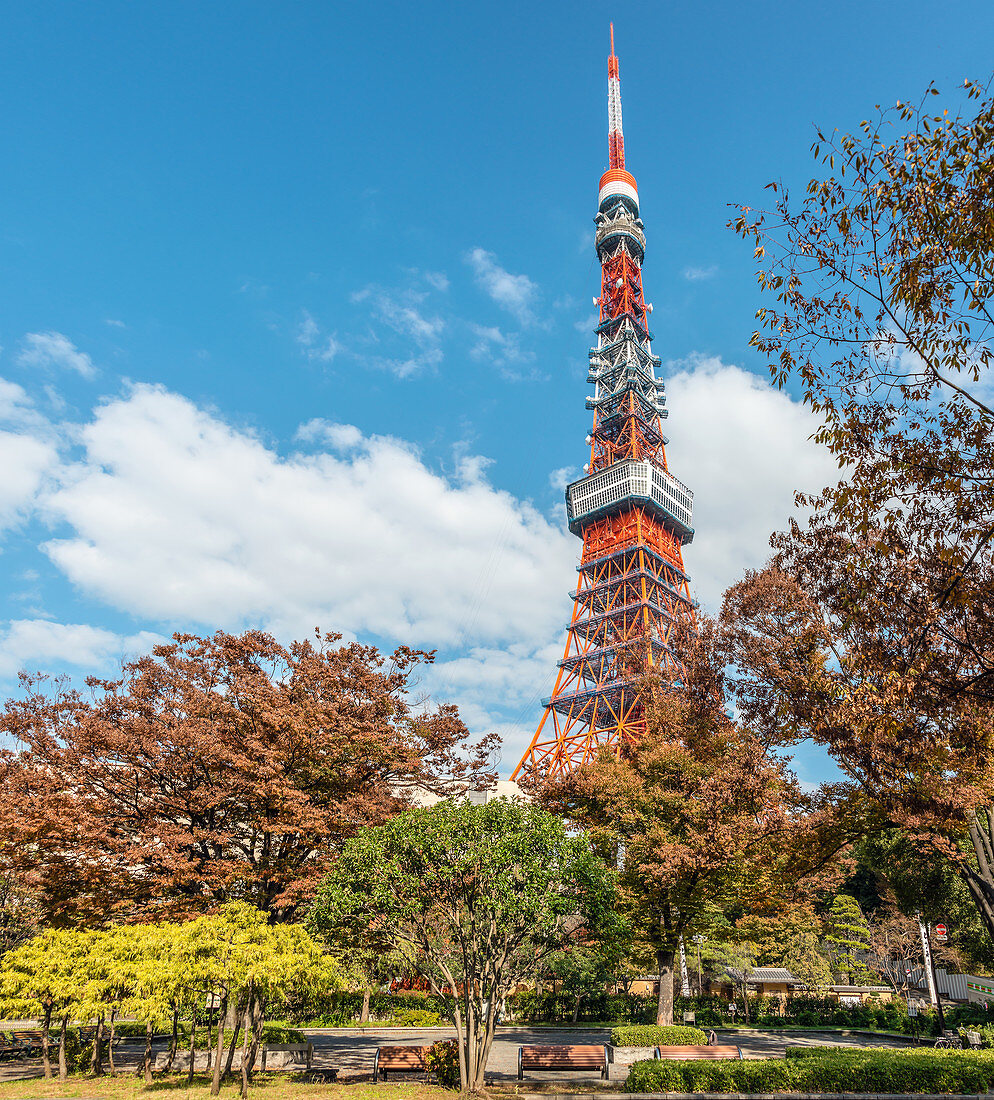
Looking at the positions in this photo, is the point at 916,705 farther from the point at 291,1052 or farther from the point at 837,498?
the point at 291,1052

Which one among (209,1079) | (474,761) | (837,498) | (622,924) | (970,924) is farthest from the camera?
(970,924)

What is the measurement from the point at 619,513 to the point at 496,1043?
139 ft

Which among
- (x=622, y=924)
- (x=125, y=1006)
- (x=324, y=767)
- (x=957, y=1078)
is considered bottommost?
(x=957, y=1078)

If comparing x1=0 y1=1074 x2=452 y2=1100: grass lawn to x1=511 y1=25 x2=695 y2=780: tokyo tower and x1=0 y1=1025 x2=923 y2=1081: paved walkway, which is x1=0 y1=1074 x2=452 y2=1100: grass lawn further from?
x1=511 y1=25 x2=695 y2=780: tokyo tower

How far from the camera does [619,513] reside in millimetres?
59781

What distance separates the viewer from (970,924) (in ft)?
108

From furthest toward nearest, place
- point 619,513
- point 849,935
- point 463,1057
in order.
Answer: point 619,513
point 849,935
point 463,1057

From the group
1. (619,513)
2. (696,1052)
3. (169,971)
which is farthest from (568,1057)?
(619,513)

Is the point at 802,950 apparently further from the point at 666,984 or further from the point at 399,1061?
the point at 399,1061

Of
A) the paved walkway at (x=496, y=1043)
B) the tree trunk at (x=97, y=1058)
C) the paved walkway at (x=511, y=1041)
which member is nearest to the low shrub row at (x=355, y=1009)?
the paved walkway at (x=496, y=1043)

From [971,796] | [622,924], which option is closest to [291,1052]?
[622,924]

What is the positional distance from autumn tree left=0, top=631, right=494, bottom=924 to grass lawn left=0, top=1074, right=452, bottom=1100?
10.8ft

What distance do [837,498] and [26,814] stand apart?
19.6 meters

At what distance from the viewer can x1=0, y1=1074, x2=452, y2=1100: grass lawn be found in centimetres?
1263
